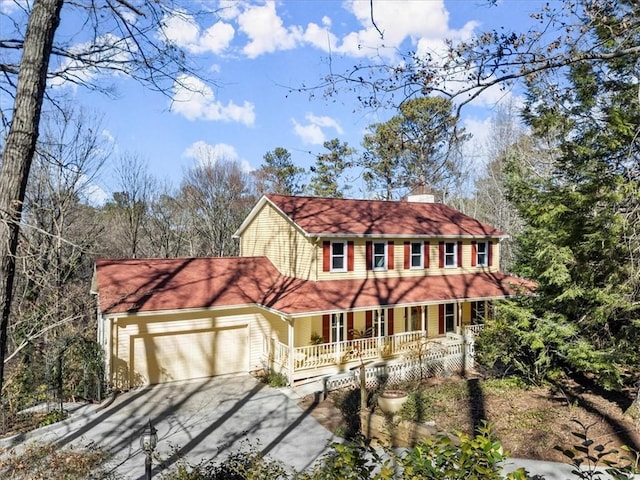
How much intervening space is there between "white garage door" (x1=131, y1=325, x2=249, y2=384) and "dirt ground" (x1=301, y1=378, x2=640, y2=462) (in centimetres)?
377

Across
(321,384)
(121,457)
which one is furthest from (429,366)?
(121,457)

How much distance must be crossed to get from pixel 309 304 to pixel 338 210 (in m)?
5.76

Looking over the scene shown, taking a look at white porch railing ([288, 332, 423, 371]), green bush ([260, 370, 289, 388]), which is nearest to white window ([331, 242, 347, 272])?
white porch railing ([288, 332, 423, 371])

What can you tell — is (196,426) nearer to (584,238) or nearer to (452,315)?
(584,238)

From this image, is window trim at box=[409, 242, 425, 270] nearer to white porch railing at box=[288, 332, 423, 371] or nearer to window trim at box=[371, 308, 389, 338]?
window trim at box=[371, 308, 389, 338]

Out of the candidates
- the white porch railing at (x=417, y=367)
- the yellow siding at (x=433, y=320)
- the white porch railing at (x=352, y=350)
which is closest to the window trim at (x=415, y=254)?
the yellow siding at (x=433, y=320)

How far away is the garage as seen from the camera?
14.0m

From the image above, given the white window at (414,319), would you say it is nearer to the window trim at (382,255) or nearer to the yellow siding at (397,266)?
the yellow siding at (397,266)

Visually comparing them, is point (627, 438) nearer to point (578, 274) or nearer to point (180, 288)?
point (578, 274)

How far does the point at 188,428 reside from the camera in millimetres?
10938

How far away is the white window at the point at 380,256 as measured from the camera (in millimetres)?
17859

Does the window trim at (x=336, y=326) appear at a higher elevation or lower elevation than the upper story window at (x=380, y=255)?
lower

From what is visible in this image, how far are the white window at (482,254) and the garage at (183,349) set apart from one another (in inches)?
452

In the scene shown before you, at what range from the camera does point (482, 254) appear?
68.0ft
